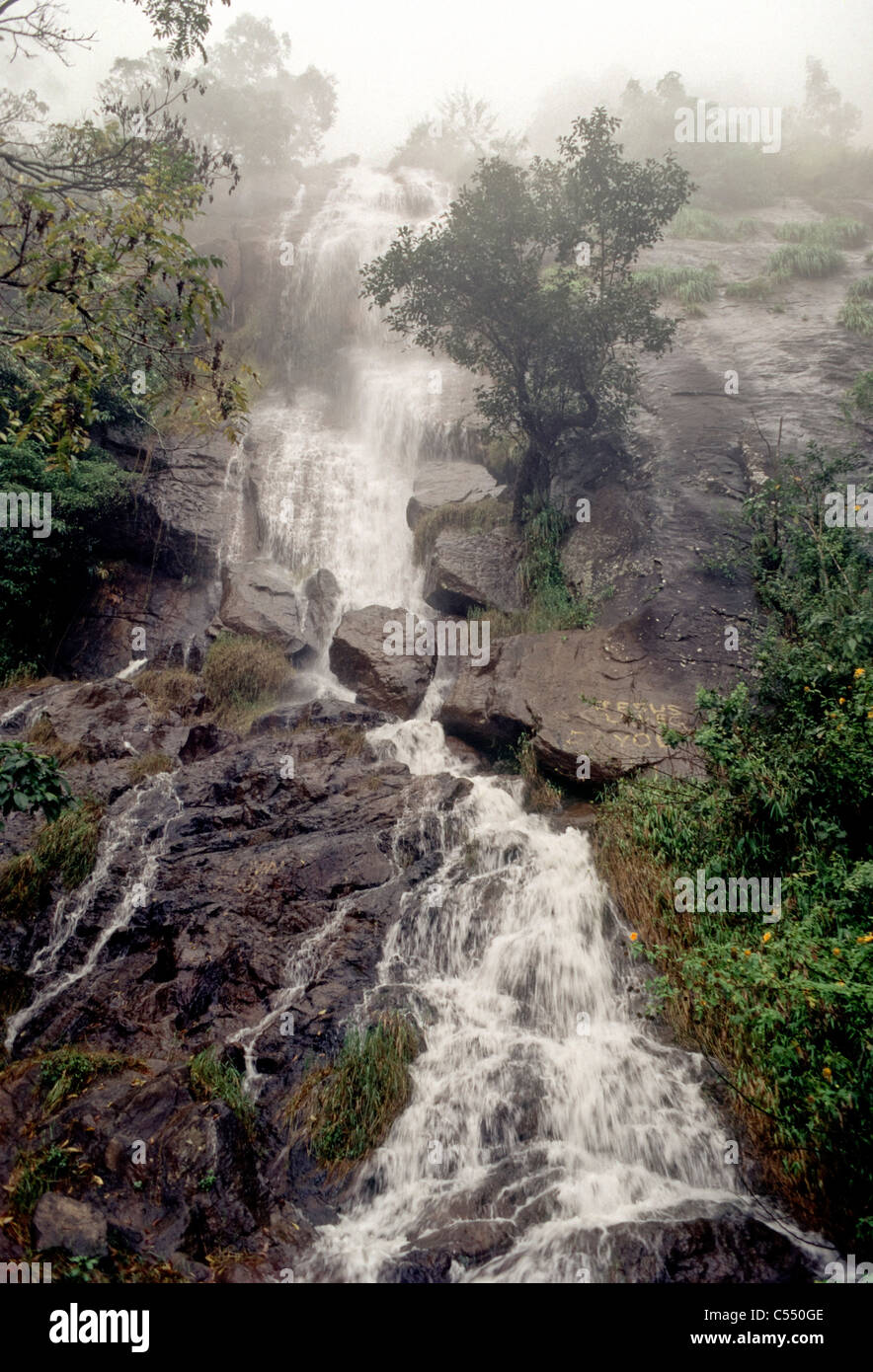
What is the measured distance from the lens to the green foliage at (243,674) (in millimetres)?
11266

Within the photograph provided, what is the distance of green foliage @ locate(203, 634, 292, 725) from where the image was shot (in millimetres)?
11266

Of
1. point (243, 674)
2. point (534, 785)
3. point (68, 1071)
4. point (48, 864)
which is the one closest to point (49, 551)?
point (243, 674)

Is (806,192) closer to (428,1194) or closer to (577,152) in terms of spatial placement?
(577,152)

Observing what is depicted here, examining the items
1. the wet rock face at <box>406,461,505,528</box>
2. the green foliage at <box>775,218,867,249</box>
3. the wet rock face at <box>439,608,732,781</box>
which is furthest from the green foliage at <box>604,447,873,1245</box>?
the green foliage at <box>775,218,867,249</box>

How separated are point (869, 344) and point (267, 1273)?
1798 centimetres

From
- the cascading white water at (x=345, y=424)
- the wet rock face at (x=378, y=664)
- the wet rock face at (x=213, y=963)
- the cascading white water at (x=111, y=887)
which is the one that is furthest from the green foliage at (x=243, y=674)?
the cascading white water at (x=111, y=887)

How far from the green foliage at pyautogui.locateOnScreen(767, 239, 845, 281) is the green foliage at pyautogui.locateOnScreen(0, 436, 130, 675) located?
1838cm

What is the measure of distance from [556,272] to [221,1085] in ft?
44.8

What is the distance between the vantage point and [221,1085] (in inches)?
193

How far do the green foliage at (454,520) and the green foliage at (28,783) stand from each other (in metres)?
10.8

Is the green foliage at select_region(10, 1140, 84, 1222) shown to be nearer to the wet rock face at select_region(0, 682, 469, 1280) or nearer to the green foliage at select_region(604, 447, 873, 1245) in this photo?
the wet rock face at select_region(0, 682, 469, 1280)

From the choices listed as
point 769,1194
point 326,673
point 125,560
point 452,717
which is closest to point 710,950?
point 769,1194

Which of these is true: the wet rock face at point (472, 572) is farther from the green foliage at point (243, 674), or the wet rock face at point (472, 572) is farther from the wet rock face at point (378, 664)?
the green foliage at point (243, 674)

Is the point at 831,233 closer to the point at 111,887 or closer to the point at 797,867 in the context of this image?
the point at 797,867
